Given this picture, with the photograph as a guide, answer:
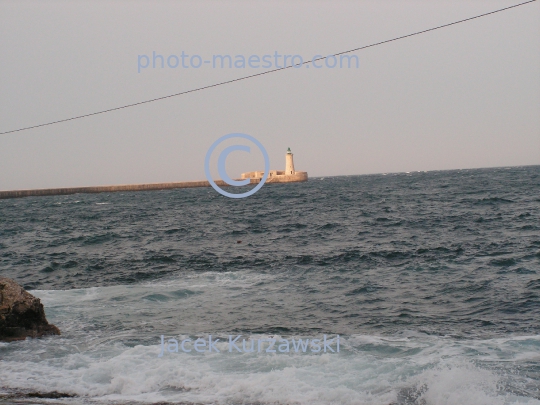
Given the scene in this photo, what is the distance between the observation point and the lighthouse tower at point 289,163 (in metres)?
120

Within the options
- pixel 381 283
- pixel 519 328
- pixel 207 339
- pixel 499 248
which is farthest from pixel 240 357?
pixel 499 248

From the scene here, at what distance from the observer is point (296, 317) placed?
11.5m

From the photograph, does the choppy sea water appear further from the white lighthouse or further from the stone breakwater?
the stone breakwater

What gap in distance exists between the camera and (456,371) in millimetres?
7906

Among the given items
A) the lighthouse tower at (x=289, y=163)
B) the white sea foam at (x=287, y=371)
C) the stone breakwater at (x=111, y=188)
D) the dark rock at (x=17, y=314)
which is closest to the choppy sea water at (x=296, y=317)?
the white sea foam at (x=287, y=371)

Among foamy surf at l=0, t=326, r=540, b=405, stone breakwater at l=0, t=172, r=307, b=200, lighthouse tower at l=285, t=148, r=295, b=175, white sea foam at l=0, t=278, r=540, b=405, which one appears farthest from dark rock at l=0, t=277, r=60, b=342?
stone breakwater at l=0, t=172, r=307, b=200

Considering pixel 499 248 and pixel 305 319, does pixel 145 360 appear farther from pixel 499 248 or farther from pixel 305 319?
pixel 499 248

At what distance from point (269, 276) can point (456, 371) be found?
8.82 metres

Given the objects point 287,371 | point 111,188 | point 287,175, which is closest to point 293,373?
point 287,371

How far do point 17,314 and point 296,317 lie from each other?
5.47m

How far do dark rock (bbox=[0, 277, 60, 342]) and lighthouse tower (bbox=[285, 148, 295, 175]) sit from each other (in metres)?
110

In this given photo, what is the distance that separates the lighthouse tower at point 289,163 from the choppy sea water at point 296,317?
9571 cm

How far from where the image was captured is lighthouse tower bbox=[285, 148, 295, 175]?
395 ft

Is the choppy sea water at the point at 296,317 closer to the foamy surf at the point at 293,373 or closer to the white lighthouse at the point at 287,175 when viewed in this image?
the foamy surf at the point at 293,373
